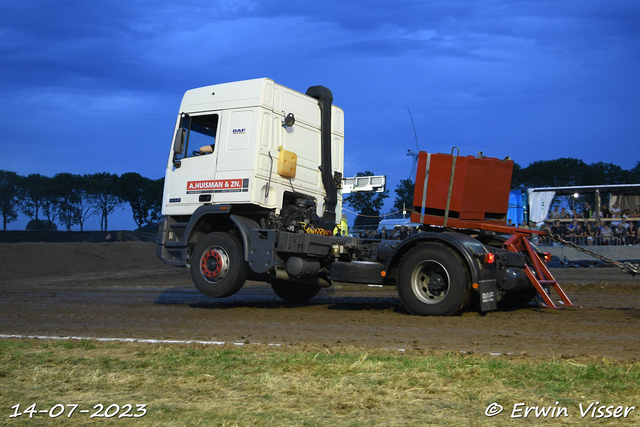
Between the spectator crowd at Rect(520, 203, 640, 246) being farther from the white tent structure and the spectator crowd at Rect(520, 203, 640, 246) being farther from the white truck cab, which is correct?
the white truck cab

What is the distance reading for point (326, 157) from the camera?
35.1 feet

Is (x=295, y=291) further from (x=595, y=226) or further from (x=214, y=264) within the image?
(x=595, y=226)

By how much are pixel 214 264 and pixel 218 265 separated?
99 millimetres

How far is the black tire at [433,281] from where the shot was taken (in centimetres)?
782

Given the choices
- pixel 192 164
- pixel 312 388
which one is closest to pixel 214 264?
pixel 192 164

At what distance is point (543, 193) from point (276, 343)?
1787 cm

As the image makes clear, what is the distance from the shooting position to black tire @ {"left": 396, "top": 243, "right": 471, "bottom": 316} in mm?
7824

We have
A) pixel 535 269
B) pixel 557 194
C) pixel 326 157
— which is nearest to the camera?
pixel 535 269

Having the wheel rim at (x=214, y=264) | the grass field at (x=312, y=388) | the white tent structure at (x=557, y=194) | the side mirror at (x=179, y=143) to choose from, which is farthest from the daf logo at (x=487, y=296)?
the white tent structure at (x=557, y=194)

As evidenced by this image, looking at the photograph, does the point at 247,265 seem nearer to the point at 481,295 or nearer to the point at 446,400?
the point at 481,295

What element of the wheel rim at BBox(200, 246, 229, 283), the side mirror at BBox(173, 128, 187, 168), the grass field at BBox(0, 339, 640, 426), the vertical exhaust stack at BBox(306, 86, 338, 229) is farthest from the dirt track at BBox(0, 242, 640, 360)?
the side mirror at BBox(173, 128, 187, 168)

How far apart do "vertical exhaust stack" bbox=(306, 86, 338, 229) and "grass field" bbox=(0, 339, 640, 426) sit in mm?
5395

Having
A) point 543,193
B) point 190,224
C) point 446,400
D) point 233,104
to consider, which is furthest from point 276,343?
point 543,193

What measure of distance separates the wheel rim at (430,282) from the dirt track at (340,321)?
1.21 ft
